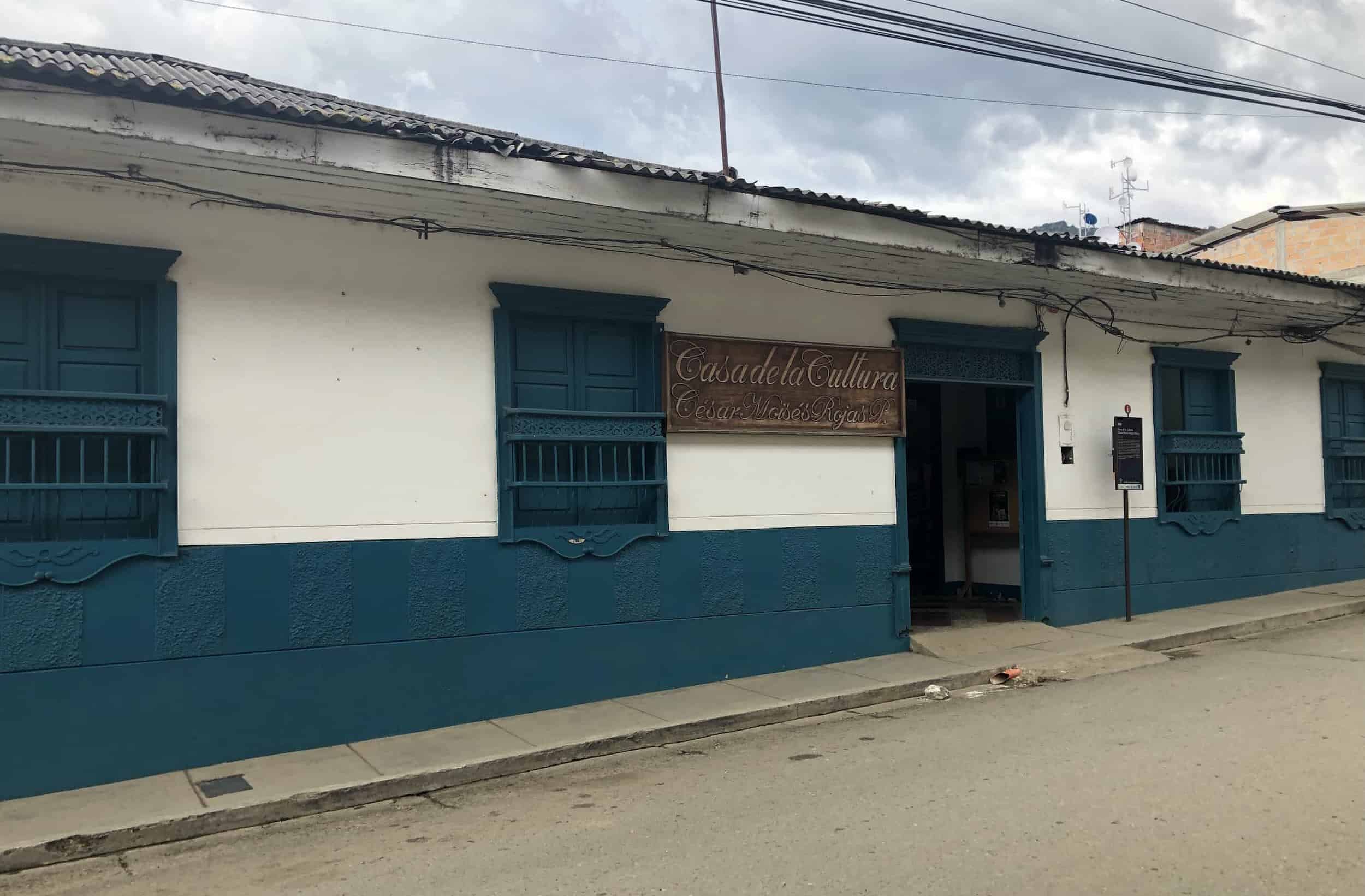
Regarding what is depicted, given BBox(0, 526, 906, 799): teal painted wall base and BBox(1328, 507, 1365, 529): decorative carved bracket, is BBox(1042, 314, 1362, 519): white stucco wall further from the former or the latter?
BBox(0, 526, 906, 799): teal painted wall base

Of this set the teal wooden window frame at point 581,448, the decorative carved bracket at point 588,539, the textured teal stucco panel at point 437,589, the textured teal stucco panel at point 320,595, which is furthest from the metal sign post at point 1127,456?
the textured teal stucco panel at point 320,595

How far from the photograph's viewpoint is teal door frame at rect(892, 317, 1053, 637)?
9.51 metres

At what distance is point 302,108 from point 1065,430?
7.98 meters

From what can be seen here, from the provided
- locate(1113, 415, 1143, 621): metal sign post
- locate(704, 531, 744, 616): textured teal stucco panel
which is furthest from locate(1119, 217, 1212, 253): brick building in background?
locate(704, 531, 744, 616): textured teal stucco panel

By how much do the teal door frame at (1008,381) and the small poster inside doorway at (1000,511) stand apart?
0.93 metres

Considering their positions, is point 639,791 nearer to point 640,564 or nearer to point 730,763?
point 730,763

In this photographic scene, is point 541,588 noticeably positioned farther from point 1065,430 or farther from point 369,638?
point 1065,430

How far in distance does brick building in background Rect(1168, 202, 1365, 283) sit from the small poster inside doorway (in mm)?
6118

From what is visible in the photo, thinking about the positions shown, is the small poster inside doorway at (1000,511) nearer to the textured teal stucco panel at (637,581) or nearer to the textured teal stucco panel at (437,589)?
the textured teal stucco panel at (637,581)

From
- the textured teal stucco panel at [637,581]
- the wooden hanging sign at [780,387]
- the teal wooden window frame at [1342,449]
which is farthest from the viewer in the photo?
the teal wooden window frame at [1342,449]

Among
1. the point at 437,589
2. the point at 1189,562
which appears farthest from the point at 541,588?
the point at 1189,562

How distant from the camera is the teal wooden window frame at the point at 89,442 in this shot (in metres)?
5.91

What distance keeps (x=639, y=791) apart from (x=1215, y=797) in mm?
3038

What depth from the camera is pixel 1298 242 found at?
16594 millimetres
